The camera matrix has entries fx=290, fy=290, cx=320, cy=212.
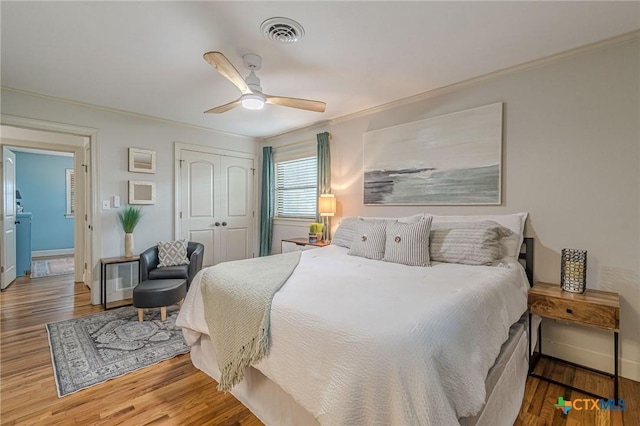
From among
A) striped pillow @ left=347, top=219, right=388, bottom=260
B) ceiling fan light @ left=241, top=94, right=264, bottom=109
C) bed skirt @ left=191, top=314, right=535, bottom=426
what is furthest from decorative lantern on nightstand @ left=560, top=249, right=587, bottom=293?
ceiling fan light @ left=241, top=94, right=264, bottom=109

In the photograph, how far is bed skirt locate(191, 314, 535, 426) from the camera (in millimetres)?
1402

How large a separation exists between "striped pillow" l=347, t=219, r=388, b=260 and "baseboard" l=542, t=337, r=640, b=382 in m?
1.60

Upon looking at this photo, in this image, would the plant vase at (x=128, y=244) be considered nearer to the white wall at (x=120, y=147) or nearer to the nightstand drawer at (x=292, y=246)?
the white wall at (x=120, y=147)

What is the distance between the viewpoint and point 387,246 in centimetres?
251

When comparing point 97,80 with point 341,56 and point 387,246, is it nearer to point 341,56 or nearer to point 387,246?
point 341,56

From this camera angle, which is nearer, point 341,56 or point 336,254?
point 341,56

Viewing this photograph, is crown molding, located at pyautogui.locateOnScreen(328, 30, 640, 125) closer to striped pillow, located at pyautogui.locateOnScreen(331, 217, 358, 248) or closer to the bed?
striped pillow, located at pyautogui.locateOnScreen(331, 217, 358, 248)

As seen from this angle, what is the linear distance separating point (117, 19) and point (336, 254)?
8.00 feet

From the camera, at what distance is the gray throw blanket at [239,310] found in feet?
4.80

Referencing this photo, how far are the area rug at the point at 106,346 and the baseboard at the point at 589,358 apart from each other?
123 inches

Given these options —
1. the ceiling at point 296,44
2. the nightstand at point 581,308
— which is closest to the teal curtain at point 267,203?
the ceiling at point 296,44

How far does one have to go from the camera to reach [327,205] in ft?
12.8

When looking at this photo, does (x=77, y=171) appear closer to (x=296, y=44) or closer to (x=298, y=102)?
(x=298, y=102)

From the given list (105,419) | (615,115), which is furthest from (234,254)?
(615,115)
